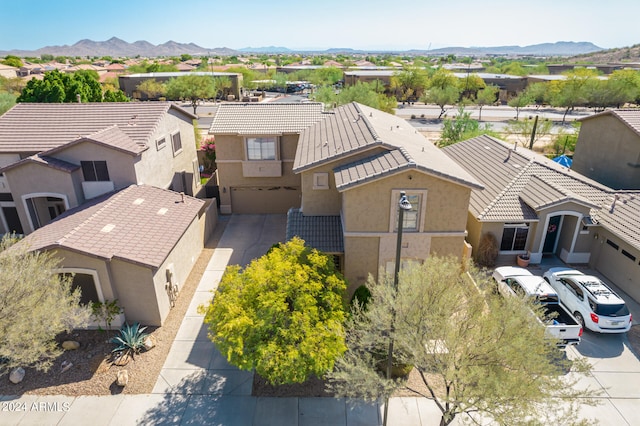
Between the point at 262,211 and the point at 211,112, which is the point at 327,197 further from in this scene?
the point at 211,112

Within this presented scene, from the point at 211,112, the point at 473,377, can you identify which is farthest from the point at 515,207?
the point at 211,112

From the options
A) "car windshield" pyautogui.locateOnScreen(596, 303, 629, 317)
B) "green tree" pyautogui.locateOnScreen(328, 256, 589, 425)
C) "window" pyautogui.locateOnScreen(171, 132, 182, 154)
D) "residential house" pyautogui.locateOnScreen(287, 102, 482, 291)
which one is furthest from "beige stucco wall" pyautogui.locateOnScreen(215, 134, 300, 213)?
"car windshield" pyautogui.locateOnScreen(596, 303, 629, 317)

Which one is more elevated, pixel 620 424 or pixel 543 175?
pixel 543 175

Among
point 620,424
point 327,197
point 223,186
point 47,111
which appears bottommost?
point 620,424

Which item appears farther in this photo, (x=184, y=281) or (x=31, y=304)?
(x=184, y=281)

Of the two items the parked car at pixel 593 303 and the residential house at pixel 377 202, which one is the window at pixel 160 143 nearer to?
the residential house at pixel 377 202

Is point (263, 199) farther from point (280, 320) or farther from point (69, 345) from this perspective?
point (280, 320)

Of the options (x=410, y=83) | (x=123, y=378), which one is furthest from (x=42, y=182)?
(x=410, y=83)
